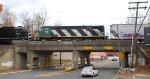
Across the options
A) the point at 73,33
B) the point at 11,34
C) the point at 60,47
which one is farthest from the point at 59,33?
the point at 11,34

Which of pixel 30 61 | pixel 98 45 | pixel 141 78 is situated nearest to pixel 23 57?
pixel 30 61

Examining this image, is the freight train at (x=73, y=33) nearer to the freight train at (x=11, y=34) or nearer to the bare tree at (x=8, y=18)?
the freight train at (x=11, y=34)

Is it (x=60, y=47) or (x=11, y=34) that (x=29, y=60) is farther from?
(x=60, y=47)

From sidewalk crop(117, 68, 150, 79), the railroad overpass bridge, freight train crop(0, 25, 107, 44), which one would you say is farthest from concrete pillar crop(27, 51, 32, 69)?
sidewalk crop(117, 68, 150, 79)

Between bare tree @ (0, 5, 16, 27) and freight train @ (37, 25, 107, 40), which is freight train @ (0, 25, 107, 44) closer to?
freight train @ (37, 25, 107, 40)

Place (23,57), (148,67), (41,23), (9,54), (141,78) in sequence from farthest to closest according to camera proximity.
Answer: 1. (41,23)
2. (23,57)
3. (9,54)
4. (148,67)
5. (141,78)

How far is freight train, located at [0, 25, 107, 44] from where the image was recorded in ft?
227

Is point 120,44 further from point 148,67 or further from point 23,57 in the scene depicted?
point 23,57

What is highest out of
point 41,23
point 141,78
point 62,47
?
point 41,23

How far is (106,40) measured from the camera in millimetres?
66688

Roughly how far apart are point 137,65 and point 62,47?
50.8 feet

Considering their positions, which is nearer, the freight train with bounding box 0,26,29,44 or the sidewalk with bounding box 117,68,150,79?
the sidewalk with bounding box 117,68,150,79

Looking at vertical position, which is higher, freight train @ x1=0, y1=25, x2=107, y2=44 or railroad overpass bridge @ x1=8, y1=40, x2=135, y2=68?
freight train @ x1=0, y1=25, x2=107, y2=44

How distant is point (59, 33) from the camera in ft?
238
